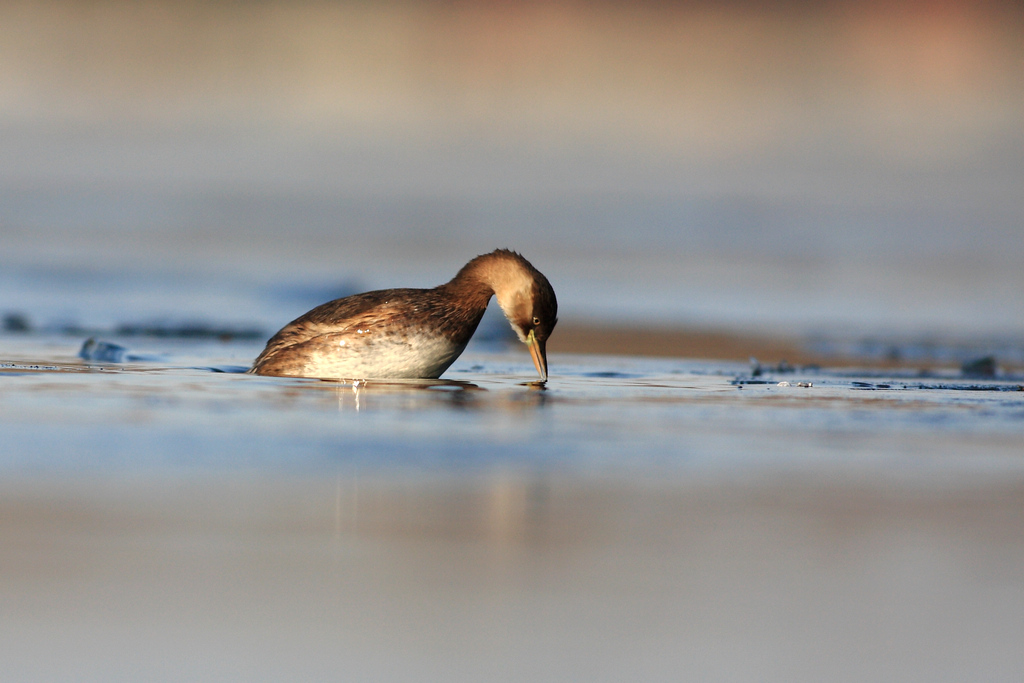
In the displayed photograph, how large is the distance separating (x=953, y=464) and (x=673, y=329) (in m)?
7.96

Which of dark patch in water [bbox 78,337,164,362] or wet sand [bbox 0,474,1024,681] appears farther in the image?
dark patch in water [bbox 78,337,164,362]

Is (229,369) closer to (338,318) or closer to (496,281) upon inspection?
(338,318)

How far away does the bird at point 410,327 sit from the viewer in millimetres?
6871

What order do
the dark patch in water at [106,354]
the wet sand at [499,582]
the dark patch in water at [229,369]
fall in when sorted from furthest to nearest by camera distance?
1. the dark patch in water at [106,354]
2. the dark patch in water at [229,369]
3. the wet sand at [499,582]

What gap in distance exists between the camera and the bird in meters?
6.87

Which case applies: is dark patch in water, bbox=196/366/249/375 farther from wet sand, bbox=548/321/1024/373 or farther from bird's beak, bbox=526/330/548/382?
wet sand, bbox=548/321/1024/373

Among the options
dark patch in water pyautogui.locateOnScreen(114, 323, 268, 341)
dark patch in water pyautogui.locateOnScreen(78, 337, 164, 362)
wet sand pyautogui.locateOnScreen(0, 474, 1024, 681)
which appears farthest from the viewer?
dark patch in water pyautogui.locateOnScreen(114, 323, 268, 341)

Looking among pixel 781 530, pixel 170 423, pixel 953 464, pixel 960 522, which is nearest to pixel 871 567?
pixel 781 530

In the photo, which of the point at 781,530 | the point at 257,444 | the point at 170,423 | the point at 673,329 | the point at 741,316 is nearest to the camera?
the point at 781,530

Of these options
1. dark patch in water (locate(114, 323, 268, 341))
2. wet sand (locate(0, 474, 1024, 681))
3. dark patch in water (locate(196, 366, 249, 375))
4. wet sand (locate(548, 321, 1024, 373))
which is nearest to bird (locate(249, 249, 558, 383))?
dark patch in water (locate(196, 366, 249, 375))

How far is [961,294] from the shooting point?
1634 centimetres

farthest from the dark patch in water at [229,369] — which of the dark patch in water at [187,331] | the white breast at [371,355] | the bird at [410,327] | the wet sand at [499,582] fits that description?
the wet sand at [499,582]

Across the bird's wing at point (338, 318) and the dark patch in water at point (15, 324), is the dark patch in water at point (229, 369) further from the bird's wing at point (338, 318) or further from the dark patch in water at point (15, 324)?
the dark patch in water at point (15, 324)

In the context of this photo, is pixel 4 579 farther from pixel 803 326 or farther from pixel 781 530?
pixel 803 326
